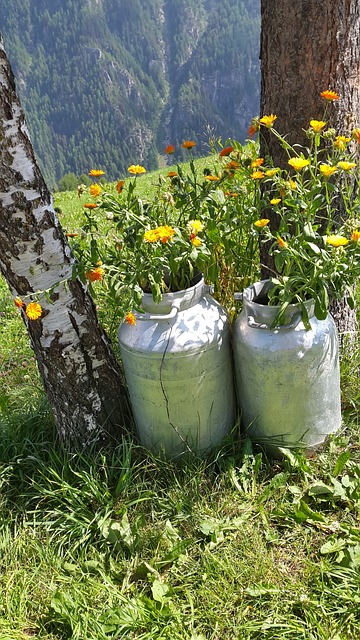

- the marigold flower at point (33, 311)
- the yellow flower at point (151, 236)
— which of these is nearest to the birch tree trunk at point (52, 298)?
the marigold flower at point (33, 311)

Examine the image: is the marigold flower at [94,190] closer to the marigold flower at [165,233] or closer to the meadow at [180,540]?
the marigold flower at [165,233]

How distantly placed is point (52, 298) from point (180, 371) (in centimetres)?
53

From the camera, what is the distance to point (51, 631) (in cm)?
170

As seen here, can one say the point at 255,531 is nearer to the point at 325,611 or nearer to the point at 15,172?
the point at 325,611

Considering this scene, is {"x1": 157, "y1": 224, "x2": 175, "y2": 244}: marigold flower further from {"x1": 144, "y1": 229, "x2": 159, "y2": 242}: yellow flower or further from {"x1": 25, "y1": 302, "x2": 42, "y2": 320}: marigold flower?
{"x1": 25, "y1": 302, "x2": 42, "y2": 320}: marigold flower

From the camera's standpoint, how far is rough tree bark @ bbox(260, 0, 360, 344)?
2.00 meters

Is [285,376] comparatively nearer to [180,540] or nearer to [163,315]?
[163,315]

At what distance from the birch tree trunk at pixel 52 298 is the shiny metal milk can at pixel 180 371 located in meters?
0.15

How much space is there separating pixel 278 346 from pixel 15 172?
1043mm

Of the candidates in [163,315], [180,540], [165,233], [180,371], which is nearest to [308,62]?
[165,233]

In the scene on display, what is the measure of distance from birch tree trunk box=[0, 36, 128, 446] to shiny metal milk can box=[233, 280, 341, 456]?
1.80 ft

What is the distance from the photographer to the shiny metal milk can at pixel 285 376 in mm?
1913

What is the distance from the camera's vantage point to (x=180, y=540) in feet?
6.23

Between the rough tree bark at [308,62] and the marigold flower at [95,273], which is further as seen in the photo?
the rough tree bark at [308,62]
